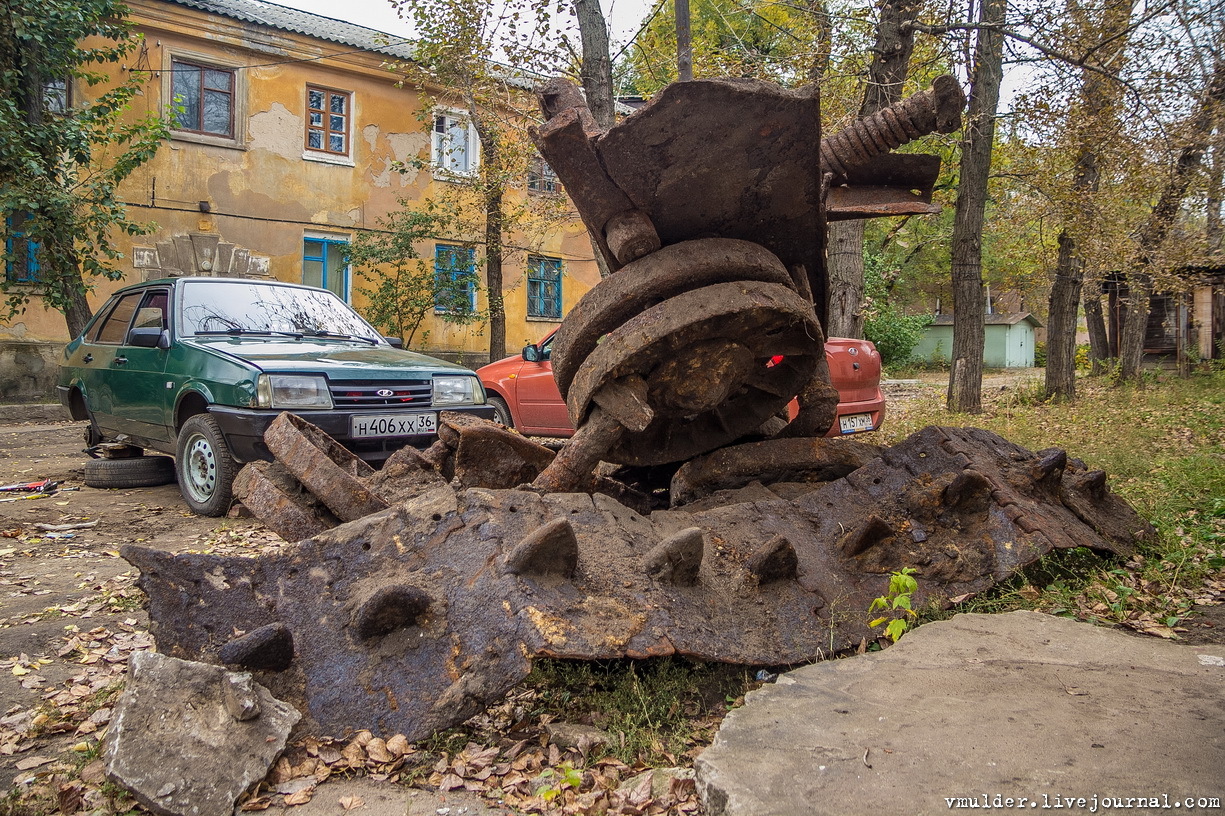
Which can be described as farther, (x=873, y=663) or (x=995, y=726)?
(x=873, y=663)

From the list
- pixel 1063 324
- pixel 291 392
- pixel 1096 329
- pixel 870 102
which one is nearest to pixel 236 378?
pixel 291 392

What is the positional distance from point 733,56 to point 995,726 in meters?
9.60

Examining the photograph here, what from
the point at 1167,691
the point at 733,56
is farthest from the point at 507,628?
the point at 733,56

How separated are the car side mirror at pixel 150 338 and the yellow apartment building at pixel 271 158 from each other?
30.8 ft

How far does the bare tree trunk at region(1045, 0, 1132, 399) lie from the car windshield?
7.71 metres

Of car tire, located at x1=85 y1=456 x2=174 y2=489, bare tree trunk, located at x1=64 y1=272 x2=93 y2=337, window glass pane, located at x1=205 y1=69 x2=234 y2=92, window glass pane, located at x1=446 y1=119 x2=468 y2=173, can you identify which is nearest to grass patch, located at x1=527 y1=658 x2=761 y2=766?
car tire, located at x1=85 y1=456 x2=174 y2=489

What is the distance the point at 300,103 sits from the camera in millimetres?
17531

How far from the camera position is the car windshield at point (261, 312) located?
7023mm

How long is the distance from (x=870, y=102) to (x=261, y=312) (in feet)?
21.9

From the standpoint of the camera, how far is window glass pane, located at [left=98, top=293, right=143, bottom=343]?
307 inches

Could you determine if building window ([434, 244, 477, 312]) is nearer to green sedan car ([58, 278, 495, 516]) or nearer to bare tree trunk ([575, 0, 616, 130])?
bare tree trunk ([575, 0, 616, 130])

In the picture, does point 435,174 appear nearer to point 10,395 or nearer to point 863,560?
point 10,395

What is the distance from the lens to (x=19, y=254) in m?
13.7

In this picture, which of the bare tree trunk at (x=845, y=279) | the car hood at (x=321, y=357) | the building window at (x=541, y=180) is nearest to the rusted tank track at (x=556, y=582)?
the car hood at (x=321, y=357)
